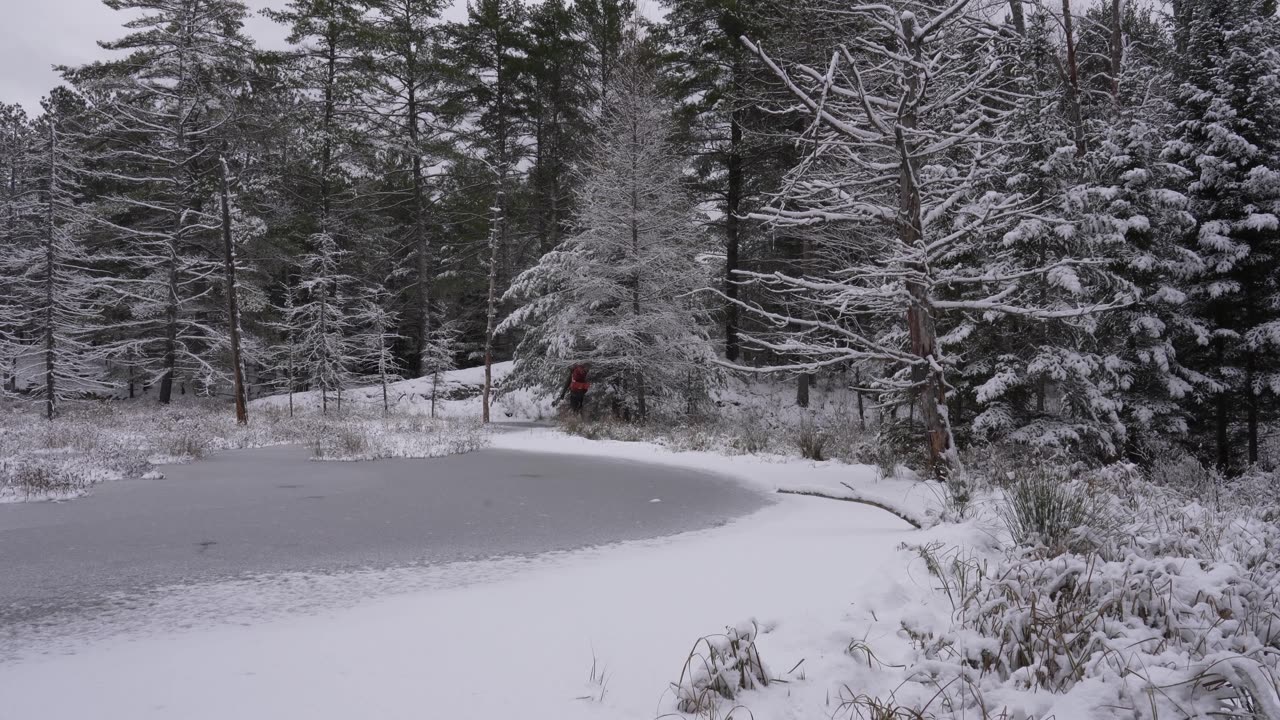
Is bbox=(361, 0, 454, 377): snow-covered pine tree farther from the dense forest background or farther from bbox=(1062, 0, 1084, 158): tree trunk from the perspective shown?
bbox=(1062, 0, 1084, 158): tree trunk

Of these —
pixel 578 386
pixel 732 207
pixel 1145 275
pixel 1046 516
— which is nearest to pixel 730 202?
pixel 732 207

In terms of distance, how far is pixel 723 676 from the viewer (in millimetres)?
2182

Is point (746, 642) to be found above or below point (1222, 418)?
above

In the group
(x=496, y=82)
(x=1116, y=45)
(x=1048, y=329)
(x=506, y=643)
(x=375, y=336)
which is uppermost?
(x=496, y=82)

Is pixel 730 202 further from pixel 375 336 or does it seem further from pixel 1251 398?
pixel 1251 398

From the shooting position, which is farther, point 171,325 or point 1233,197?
point 171,325

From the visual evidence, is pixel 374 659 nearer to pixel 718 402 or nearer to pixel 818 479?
pixel 818 479

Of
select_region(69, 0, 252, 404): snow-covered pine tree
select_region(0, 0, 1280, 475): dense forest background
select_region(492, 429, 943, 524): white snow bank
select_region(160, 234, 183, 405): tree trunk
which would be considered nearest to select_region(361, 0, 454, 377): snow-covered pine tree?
select_region(0, 0, 1280, 475): dense forest background

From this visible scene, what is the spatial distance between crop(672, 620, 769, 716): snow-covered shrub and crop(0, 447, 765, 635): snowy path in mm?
2812

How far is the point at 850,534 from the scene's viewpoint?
491cm

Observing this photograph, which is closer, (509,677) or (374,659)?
(509,677)

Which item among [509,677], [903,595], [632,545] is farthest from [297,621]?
[903,595]

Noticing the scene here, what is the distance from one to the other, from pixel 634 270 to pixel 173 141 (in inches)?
810

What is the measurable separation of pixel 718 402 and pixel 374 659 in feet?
58.1
